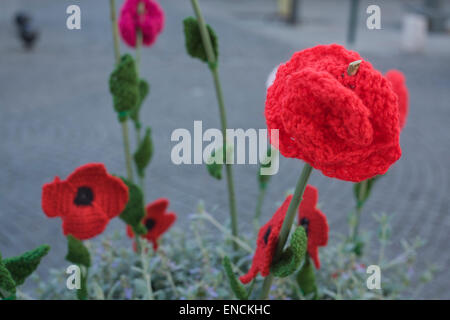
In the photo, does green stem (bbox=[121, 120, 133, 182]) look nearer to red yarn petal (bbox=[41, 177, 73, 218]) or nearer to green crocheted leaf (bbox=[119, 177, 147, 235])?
green crocheted leaf (bbox=[119, 177, 147, 235])

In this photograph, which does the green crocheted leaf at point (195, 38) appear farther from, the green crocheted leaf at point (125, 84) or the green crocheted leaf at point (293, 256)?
the green crocheted leaf at point (293, 256)

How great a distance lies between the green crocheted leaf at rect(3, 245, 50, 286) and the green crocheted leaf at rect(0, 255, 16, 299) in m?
0.05

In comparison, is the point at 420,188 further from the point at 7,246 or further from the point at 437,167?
the point at 7,246

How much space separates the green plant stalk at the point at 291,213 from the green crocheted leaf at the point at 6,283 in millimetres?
566

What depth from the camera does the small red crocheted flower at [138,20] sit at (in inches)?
64.2

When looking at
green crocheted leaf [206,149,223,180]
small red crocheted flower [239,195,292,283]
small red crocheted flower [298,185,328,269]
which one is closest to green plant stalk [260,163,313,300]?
small red crocheted flower [239,195,292,283]

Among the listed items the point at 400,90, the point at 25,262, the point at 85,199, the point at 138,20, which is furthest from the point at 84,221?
the point at 400,90

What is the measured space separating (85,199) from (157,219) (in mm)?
556

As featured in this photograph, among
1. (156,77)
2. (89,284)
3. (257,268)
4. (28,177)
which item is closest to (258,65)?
(156,77)

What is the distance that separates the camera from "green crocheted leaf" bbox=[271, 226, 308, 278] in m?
0.97

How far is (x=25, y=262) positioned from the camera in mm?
1122

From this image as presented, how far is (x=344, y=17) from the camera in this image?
39.4 ft

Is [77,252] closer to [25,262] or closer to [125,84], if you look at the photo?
[25,262]

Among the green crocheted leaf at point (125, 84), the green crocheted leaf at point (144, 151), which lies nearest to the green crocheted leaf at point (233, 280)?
the green crocheted leaf at point (125, 84)
